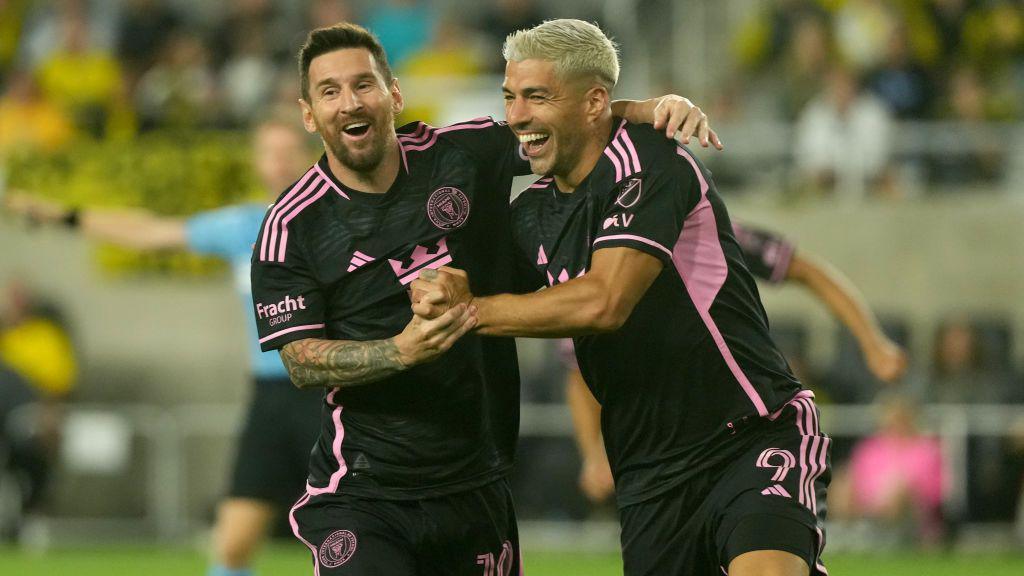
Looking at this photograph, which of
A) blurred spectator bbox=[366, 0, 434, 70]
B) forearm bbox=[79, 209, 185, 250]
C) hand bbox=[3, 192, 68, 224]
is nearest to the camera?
hand bbox=[3, 192, 68, 224]

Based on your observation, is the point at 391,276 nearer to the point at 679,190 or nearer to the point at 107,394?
the point at 679,190

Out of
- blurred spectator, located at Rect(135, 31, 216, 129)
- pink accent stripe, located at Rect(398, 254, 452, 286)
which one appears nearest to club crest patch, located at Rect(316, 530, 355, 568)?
pink accent stripe, located at Rect(398, 254, 452, 286)

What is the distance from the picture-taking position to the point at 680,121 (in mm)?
5836

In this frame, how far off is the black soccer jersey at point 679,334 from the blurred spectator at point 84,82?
1154 centimetres

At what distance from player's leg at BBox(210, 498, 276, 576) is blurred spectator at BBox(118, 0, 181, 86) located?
30.5ft

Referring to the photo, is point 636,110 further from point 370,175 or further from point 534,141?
point 370,175

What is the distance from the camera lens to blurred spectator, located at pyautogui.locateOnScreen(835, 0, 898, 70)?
51.8 feet

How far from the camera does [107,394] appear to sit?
16141 millimetres

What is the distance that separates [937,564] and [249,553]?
223 inches

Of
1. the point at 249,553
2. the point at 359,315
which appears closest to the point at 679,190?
the point at 359,315

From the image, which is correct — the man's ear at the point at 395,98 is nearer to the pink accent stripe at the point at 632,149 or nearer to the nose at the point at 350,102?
the nose at the point at 350,102

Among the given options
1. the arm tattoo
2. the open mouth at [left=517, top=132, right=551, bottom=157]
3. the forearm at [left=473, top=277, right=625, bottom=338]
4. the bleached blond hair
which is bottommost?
the arm tattoo

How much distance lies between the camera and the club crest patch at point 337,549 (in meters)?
5.78

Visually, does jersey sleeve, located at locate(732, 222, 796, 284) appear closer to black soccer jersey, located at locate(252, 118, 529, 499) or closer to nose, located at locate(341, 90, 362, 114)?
black soccer jersey, located at locate(252, 118, 529, 499)
